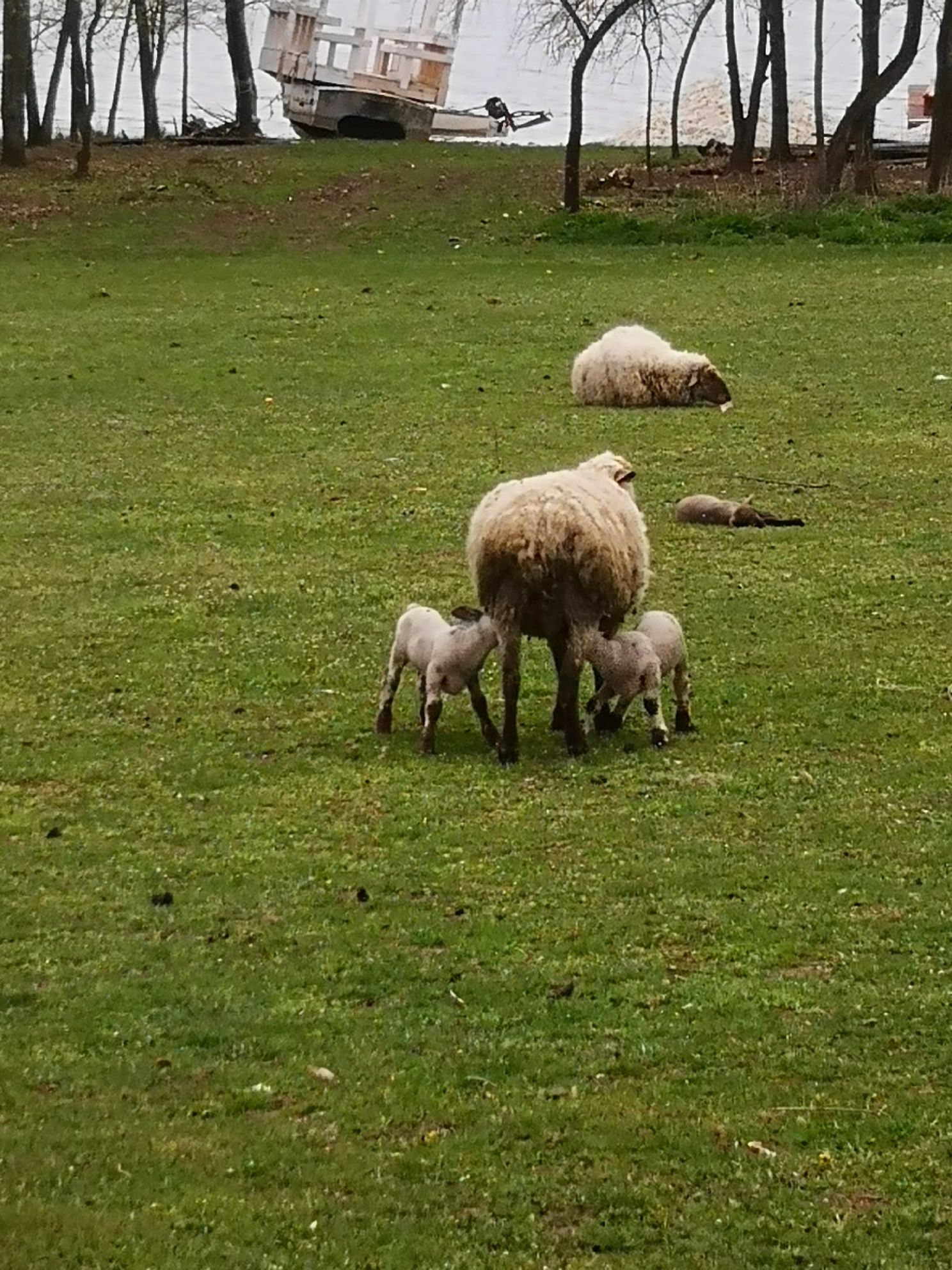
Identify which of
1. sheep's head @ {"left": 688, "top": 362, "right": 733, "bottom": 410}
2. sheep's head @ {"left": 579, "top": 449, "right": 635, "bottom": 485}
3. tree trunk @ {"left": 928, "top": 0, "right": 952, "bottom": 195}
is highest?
tree trunk @ {"left": 928, "top": 0, "right": 952, "bottom": 195}

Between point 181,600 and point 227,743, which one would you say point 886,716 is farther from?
point 181,600

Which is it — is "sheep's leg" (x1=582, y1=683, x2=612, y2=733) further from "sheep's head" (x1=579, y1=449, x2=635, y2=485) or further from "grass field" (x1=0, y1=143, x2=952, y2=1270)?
"sheep's head" (x1=579, y1=449, x2=635, y2=485)

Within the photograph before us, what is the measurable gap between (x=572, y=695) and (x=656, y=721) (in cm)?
44

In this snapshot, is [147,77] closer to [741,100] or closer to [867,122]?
[741,100]

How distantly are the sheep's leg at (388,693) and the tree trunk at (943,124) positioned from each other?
2162 cm

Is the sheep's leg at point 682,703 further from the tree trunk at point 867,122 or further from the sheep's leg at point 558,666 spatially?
the tree trunk at point 867,122

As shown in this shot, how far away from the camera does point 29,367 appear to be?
20062 millimetres

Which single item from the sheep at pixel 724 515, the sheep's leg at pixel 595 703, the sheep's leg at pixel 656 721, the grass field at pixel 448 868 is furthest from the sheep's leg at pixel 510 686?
the sheep at pixel 724 515

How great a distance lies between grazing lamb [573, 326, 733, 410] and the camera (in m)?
17.6

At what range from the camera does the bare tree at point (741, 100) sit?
3347 centimetres

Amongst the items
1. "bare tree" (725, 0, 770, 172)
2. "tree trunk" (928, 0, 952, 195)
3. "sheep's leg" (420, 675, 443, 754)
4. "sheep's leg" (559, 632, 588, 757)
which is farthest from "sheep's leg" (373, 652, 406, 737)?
"bare tree" (725, 0, 770, 172)

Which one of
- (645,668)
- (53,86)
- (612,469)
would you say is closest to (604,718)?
(645,668)

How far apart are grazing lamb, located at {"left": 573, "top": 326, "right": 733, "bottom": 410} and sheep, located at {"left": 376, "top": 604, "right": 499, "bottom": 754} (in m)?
8.90

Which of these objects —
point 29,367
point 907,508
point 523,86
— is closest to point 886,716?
point 907,508
